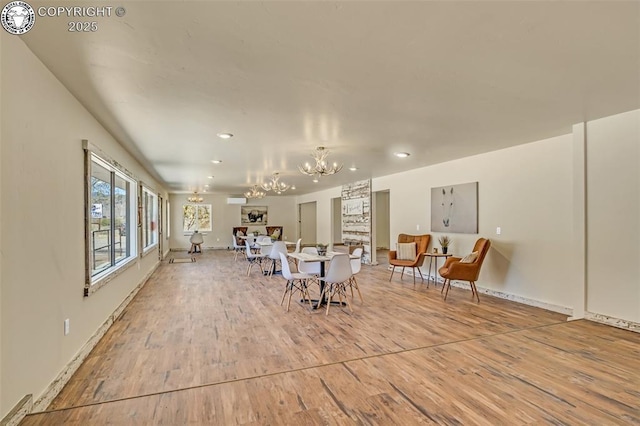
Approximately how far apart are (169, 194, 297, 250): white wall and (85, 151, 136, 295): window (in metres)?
8.00

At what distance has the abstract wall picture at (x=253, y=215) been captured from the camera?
47.7 feet

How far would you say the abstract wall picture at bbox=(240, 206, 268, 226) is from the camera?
47.7 feet

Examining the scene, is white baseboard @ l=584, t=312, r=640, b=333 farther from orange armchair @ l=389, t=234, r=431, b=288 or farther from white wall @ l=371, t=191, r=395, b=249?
white wall @ l=371, t=191, r=395, b=249

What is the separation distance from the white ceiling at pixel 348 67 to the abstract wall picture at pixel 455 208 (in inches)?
65.3

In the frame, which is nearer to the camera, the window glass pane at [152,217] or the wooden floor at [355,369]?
the wooden floor at [355,369]

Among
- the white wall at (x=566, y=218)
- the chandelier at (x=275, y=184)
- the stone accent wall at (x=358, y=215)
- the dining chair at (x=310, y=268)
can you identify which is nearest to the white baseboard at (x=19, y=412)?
the dining chair at (x=310, y=268)

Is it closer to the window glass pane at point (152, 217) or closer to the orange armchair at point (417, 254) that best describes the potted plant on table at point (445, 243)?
the orange armchair at point (417, 254)

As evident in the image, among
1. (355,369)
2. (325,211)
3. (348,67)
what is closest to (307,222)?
(325,211)

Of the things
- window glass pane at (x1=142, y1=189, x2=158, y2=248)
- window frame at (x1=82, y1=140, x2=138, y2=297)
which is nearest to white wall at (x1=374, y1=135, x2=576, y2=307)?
window frame at (x1=82, y1=140, x2=138, y2=297)

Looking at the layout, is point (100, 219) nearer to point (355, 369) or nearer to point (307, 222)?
point (355, 369)

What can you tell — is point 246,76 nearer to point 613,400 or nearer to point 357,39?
point 357,39

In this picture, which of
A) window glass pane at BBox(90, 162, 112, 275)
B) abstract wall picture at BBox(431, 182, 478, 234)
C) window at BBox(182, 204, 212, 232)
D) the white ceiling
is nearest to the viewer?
the white ceiling

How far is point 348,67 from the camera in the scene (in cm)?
236

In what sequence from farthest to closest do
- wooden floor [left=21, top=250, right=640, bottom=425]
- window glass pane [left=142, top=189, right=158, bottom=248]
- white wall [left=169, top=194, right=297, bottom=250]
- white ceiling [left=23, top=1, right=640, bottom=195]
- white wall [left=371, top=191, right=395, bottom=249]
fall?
white wall [left=169, top=194, right=297, bottom=250] < white wall [left=371, top=191, right=395, bottom=249] < window glass pane [left=142, top=189, right=158, bottom=248] < wooden floor [left=21, top=250, right=640, bottom=425] < white ceiling [left=23, top=1, right=640, bottom=195]
